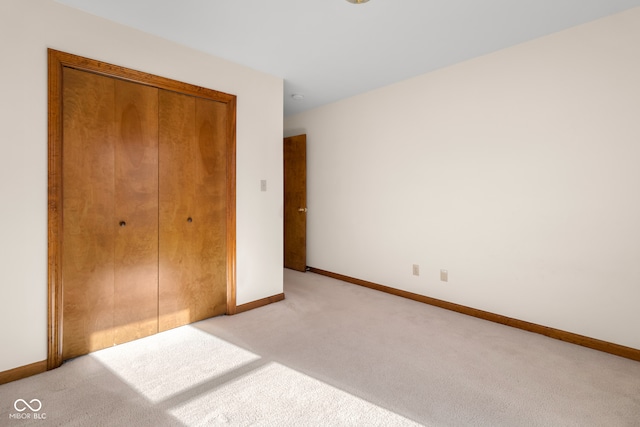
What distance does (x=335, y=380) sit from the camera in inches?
79.0

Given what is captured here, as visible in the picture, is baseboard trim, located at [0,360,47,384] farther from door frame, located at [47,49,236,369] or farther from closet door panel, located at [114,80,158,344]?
closet door panel, located at [114,80,158,344]

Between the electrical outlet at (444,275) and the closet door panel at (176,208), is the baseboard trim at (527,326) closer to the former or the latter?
the electrical outlet at (444,275)

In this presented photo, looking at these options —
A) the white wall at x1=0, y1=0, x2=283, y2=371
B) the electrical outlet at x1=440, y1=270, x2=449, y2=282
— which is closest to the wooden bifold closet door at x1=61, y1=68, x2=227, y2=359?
the white wall at x1=0, y1=0, x2=283, y2=371

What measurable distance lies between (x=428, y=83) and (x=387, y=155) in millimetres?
879

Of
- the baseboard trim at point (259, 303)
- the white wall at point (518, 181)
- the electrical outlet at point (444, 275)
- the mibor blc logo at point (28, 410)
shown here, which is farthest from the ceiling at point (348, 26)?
the mibor blc logo at point (28, 410)

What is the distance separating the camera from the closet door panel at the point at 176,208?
106 inches

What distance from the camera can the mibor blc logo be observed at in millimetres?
1657

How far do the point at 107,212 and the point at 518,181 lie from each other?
3359 mm

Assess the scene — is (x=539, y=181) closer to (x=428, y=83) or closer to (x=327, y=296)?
(x=428, y=83)

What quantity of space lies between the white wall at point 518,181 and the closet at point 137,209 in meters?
1.89

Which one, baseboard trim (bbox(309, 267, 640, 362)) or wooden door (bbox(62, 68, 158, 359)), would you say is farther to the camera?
baseboard trim (bbox(309, 267, 640, 362))

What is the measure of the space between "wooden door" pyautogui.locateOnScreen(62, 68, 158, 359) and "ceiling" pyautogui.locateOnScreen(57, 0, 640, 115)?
0.58 meters

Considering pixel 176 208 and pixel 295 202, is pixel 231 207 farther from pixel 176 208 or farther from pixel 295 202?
pixel 295 202

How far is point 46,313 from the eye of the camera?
2125 mm
